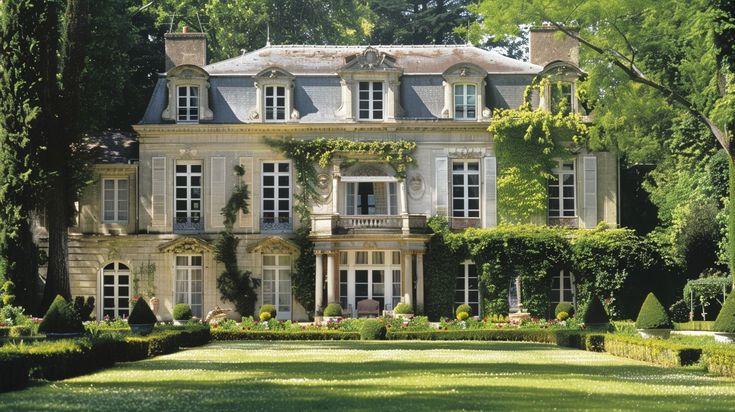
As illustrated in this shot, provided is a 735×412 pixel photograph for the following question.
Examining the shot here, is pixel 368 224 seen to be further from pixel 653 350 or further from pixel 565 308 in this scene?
pixel 653 350

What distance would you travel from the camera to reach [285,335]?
122 ft

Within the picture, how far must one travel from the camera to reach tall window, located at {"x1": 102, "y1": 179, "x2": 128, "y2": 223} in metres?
48.0

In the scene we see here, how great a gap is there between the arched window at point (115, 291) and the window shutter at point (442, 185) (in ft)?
34.9

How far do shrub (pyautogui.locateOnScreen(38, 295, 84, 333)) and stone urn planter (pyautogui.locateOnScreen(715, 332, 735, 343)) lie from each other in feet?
38.9

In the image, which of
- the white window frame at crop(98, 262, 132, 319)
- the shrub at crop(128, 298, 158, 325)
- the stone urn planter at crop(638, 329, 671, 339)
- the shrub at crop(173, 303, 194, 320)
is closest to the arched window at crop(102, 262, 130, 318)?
the white window frame at crop(98, 262, 132, 319)

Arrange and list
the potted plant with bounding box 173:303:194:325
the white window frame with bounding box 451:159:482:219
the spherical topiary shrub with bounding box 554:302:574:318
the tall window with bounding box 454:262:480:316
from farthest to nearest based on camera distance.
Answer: the white window frame with bounding box 451:159:482:219, the tall window with bounding box 454:262:480:316, the spherical topiary shrub with bounding box 554:302:574:318, the potted plant with bounding box 173:303:194:325

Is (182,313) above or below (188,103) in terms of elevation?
below

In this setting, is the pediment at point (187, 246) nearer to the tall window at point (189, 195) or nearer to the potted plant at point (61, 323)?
the tall window at point (189, 195)

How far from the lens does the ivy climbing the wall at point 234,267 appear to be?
46.5 m

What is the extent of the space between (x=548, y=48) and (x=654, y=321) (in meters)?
21.6

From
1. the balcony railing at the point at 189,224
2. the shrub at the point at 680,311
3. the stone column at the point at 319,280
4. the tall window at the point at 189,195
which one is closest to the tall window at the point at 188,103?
the tall window at the point at 189,195

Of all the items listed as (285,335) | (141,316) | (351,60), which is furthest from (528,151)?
(141,316)

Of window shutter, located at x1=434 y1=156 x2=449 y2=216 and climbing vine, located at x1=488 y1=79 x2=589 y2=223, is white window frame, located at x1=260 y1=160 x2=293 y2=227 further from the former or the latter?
climbing vine, located at x1=488 y1=79 x2=589 y2=223

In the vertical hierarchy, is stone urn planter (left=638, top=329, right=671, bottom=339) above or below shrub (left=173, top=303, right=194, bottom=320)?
above
